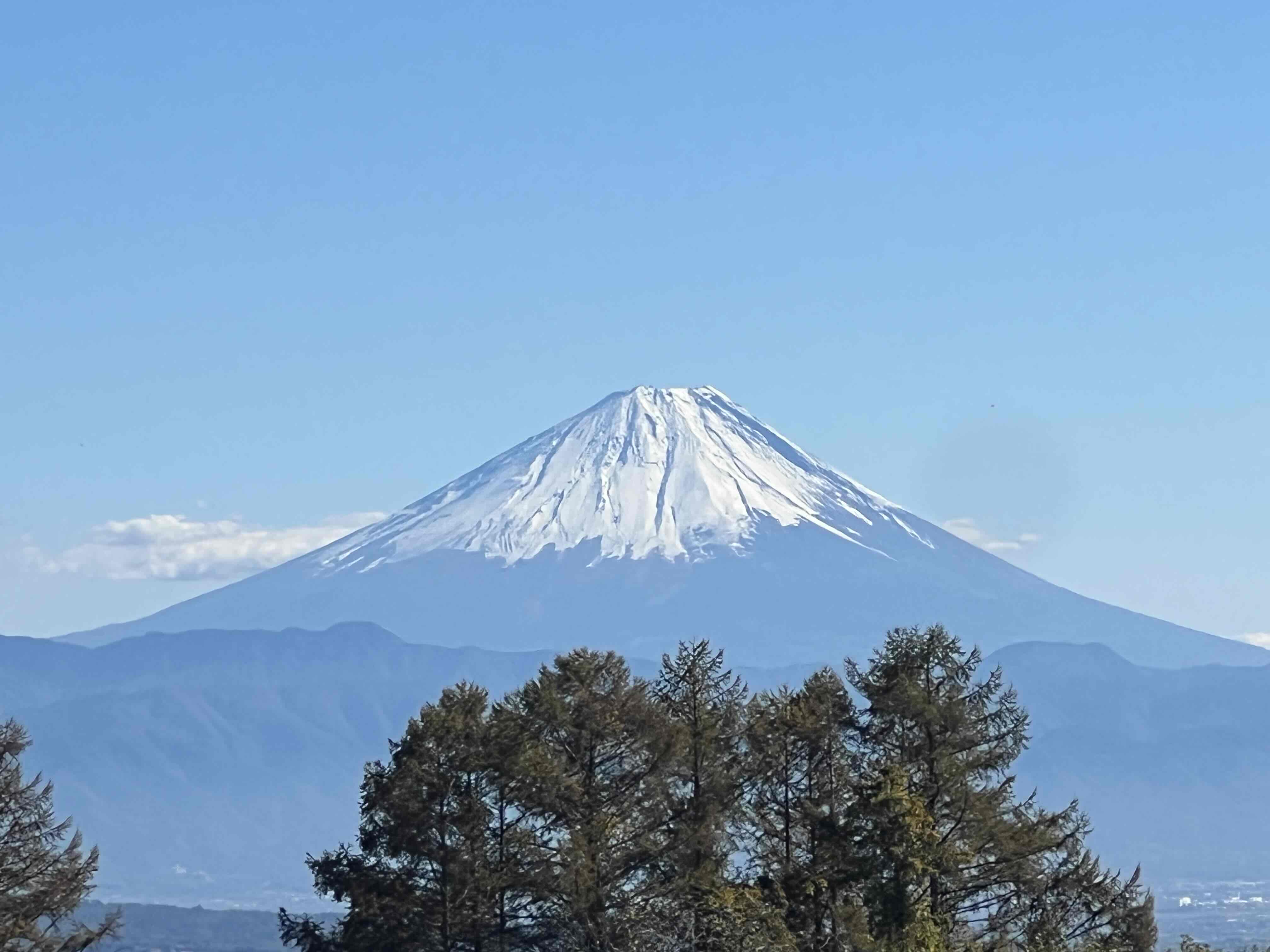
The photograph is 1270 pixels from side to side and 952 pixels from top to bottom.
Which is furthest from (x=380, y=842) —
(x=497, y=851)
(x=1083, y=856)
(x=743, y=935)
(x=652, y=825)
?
(x=1083, y=856)

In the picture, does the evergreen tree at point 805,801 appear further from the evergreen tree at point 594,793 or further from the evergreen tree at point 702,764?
the evergreen tree at point 594,793

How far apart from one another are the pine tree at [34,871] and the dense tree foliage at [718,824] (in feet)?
12.2

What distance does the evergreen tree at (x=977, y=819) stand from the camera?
88.4 ft

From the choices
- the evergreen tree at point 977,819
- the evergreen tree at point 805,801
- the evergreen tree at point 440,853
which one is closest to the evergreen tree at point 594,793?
the evergreen tree at point 440,853

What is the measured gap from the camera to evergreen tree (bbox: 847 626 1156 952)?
26.9 metres

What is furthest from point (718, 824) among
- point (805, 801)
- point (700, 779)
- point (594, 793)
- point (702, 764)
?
point (594, 793)

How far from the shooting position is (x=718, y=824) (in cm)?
2889

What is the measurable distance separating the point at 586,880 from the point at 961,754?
5039 millimetres

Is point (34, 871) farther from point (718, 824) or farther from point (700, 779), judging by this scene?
point (718, 824)

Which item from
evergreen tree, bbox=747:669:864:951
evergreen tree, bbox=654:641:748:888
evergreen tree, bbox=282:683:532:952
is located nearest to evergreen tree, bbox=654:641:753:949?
evergreen tree, bbox=654:641:748:888

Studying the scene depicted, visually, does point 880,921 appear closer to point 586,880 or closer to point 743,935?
point 743,935

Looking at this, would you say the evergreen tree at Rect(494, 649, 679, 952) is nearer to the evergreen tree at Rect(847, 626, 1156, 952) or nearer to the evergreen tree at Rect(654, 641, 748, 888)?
the evergreen tree at Rect(654, 641, 748, 888)

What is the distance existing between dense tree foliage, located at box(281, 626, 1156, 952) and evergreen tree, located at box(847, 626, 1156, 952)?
34 mm

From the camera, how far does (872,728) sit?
27953mm
